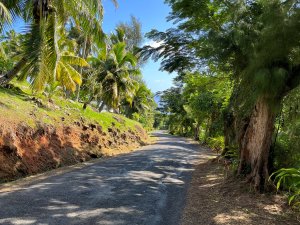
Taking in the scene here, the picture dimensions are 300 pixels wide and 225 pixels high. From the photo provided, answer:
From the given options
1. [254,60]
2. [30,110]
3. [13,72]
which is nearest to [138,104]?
[30,110]

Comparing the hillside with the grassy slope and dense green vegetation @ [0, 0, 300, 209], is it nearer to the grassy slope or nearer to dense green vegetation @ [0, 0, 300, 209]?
the grassy slope

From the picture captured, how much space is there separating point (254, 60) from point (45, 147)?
25.6 ft

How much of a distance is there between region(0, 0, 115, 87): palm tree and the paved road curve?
3.22 metres

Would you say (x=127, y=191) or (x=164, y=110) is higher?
(x=164, y=110)

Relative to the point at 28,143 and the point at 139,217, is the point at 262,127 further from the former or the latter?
the point at 28,143

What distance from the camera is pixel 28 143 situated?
10094 millimetres

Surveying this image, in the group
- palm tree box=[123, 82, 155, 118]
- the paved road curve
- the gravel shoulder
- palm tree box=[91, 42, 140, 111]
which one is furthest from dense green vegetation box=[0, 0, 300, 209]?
palm tree box=[123, 82, 155, 118]

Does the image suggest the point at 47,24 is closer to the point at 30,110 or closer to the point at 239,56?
the point at 30,110

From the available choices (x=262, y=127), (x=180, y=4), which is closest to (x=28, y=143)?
(x=180, y=4)

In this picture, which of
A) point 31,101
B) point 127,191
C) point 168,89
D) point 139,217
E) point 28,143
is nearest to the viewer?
point 139,217

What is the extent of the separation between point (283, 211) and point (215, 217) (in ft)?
4.96

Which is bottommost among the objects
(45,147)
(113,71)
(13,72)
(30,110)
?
(45,147)

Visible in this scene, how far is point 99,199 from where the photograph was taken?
22.5 feet

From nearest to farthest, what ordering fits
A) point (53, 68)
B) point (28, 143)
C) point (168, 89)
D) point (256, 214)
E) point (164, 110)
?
1. point (256, 214)
2. point (53, 68)
3. point (28, 143)
4. point (168, 89)
5. point (164, 110)
